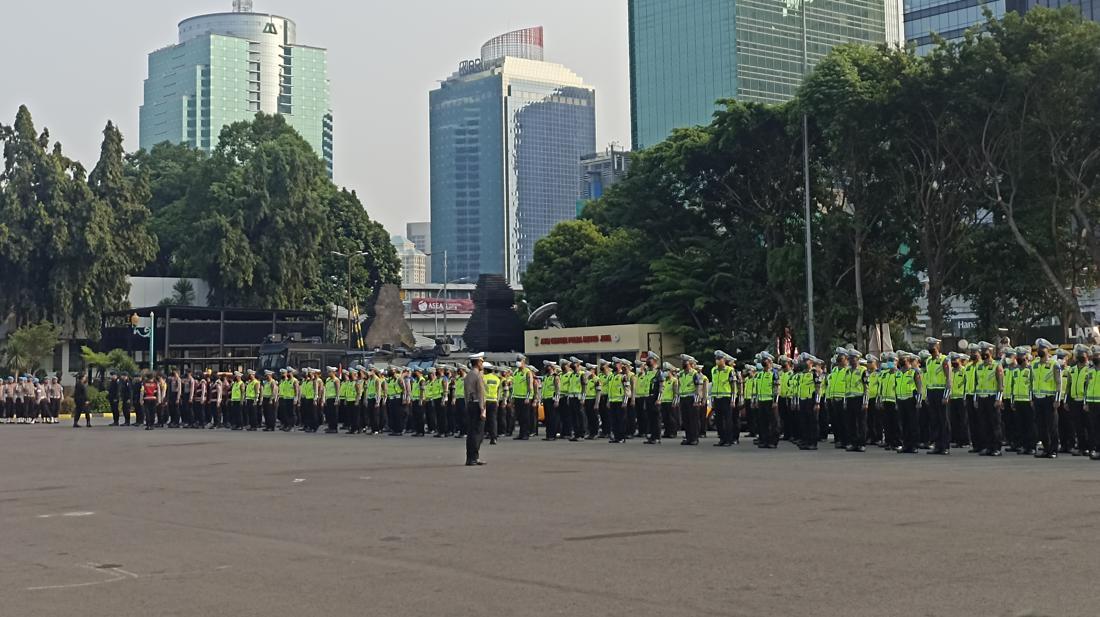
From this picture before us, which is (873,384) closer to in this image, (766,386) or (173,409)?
(766,386)

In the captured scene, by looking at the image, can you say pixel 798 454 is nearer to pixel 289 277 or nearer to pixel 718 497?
pixel 718 497

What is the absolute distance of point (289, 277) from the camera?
226 feet

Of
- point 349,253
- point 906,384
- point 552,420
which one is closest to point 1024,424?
point 906,384

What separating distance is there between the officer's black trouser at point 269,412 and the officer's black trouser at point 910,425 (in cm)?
2048

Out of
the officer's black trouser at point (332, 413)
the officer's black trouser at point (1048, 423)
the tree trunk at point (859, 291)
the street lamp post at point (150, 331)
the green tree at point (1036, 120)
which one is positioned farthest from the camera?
the street lamp post at point (150, 331)

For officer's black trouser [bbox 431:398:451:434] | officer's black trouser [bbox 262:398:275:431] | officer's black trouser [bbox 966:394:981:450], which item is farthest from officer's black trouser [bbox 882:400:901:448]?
officer's black trouser [bbox 262:398:275:431]

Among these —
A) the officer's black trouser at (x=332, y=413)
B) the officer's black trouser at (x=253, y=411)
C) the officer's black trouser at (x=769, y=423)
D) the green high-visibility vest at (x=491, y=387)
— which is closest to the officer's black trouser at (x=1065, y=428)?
the officer's black trouser at (x=769, y=423)

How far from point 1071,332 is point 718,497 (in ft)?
96.1

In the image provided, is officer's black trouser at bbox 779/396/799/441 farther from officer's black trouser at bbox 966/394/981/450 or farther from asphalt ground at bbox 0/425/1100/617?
asphalt ground at bbox 0/425/1100/617

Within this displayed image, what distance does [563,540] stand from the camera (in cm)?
1064

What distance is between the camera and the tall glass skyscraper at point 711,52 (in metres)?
139

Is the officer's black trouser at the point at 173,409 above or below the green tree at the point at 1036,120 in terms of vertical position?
→ below

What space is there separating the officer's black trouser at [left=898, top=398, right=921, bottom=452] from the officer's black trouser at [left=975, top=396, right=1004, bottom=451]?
111cm

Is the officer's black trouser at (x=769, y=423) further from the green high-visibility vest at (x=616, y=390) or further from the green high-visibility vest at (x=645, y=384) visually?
the green high-visibility vest at (x=616, y=390)
